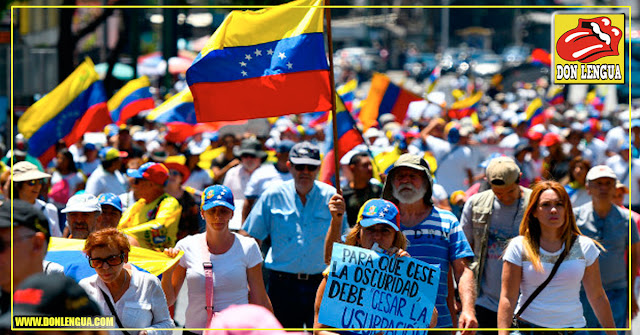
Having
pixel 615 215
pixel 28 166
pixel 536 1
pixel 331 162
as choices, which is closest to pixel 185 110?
pixel 331 162

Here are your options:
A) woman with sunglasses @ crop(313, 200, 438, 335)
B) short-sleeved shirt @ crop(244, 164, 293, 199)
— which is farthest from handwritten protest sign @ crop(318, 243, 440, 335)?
short-sleeved shirt @ crop(244, 164, 293, 199)

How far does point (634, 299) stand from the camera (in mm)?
7809

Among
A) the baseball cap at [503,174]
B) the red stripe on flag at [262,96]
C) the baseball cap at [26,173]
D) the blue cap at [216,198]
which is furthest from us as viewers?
the baseball cap at [26,173]

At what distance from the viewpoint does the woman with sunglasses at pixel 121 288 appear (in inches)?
204

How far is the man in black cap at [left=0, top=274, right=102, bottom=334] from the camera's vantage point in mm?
3107

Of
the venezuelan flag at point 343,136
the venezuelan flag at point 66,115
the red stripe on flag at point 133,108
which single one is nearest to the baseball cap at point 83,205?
the venezuelan flag at point 343,136

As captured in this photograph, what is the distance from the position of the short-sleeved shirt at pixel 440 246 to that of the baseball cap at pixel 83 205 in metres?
1.98

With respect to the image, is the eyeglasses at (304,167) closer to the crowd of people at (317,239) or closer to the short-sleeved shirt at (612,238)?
the crowd of people at (317,239)

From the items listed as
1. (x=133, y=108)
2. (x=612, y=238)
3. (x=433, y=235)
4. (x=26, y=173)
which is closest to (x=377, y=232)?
(x=433, y=235)

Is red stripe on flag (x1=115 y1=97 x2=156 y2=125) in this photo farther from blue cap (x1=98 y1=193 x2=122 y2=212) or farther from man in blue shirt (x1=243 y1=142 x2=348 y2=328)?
blue cap (x1=98 y1=193 x2=122 y2=212)

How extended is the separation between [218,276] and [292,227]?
4.33 feet

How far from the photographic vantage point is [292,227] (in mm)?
7352

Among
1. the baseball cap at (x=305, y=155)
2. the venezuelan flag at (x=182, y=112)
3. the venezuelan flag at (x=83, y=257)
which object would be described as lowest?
the venezuelan flag at (x=83, y=257)

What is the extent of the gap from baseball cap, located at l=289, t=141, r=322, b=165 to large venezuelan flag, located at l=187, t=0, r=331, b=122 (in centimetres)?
81
